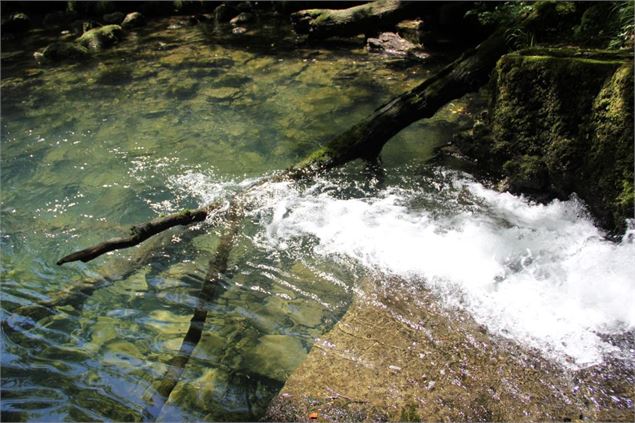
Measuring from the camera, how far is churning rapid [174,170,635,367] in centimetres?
379

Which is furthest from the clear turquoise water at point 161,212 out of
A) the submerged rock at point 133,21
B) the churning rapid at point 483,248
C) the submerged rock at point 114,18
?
the submerged rock at point 114,18

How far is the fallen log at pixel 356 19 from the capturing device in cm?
1035

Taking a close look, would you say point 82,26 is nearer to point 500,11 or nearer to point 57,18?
point 57,18

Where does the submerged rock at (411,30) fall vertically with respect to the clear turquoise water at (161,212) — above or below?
above

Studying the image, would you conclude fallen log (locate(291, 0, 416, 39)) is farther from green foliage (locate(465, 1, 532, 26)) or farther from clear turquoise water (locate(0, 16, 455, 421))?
green foliage (locate(465, 1, 532, 26))

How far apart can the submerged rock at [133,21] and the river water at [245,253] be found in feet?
24.2

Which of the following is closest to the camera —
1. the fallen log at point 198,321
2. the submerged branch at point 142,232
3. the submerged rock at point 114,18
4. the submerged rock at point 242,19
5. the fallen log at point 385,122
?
the fallen log at point 198,321

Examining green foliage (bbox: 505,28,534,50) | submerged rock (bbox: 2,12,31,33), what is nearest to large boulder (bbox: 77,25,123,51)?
submerged rock (bbox: 2,12,31,33)

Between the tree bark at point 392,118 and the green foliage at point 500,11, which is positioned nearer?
the tree bark at point 392,118

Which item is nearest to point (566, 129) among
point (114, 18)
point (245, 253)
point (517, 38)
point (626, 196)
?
point (626, 196)

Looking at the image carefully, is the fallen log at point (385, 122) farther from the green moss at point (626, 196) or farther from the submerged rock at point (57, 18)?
the submerged rock at point (57, 18)

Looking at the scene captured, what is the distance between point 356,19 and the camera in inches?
414

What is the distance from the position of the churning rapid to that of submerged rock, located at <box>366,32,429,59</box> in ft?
16.7

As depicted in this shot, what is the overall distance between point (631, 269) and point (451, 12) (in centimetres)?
752
